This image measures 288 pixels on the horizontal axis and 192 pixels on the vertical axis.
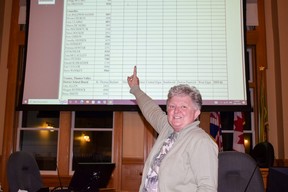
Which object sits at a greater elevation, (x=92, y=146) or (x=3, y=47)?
(x=3, y=47)

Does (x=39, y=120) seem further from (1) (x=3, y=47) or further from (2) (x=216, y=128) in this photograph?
(2) (x=216, y=128)

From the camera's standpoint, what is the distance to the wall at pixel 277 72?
184 inches

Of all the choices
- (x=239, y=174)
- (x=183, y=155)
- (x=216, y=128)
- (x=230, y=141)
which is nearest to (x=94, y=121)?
(x=216, y=128)

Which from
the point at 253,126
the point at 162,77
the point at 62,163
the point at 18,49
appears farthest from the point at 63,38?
the point at 253,126

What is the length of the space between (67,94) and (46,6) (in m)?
1.01

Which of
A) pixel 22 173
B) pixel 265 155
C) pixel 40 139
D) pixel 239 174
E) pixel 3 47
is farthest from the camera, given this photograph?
pixel 40 139

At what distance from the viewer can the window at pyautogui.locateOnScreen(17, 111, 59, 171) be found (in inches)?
226

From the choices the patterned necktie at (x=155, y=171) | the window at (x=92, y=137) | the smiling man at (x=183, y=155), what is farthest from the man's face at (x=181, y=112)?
the window at (x=92, y=137)

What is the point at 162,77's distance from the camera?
3510 mm

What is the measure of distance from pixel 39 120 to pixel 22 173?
3.52 metres

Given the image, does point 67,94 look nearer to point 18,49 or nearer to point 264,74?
point 18,49

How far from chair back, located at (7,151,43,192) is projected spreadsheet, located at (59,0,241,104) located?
0.79m

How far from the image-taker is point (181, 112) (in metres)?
1.81

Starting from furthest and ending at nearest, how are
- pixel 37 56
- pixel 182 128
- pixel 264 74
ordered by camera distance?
pixel 264 74
pixel 37 56
pixel 182 128
